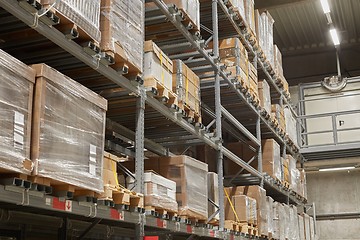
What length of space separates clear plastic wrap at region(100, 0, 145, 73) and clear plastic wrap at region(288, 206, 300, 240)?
751cm

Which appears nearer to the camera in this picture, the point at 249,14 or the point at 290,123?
the point at 249,14

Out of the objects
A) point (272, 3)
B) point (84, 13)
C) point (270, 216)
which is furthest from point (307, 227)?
point (84, 13)

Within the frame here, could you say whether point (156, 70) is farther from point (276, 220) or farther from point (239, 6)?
point (276, 220)

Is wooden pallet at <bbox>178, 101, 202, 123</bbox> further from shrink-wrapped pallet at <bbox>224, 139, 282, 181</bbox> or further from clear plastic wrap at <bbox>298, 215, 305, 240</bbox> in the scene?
clear plastic wrap at <bbox>298, 215, 305, 240</bbox>

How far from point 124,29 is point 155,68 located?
907mm

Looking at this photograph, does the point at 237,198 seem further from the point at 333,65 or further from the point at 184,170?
the point at 333,65

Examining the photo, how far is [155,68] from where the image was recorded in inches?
239

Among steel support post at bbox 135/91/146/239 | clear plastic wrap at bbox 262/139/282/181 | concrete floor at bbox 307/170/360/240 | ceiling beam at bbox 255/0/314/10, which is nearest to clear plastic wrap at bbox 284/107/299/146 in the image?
clear plastic wrap at bbox 262/139/282/181

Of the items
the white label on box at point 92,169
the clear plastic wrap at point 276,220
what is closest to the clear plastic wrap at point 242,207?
the clear plastic wrap at point 276,220

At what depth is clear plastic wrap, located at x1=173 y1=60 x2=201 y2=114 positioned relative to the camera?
6.85 m

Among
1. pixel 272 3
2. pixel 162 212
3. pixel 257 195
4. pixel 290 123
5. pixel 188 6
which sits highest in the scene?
pixel 272 3

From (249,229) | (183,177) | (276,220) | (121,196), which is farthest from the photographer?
(276,220)

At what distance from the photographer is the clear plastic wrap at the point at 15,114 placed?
137 inches

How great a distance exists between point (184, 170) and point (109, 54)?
83.6 inches
